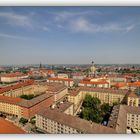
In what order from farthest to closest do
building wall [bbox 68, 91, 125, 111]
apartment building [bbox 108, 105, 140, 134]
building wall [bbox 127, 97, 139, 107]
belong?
building wall [bbox 68, 91, 125, 111], building wall [bbox 127, 97, 139, 107], apartment building [bbox 108, 105, 140, 134]

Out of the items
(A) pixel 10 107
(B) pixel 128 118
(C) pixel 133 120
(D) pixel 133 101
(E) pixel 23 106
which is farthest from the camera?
(D) pixel 133 101

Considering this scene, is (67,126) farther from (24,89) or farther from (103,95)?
(103,95)

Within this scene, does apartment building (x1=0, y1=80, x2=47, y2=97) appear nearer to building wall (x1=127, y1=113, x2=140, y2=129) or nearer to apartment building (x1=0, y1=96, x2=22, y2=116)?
apartment building (x1=0, y1=96, x2=22, y2=116)

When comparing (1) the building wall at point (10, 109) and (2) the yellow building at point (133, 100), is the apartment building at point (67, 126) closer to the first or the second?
(1) the building wall at point (10, 109)

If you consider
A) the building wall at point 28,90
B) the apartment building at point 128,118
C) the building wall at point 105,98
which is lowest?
the building wall at point 105,98

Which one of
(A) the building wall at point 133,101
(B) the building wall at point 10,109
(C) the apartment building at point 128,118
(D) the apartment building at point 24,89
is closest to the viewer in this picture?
(C) the apartment building at point 128,118

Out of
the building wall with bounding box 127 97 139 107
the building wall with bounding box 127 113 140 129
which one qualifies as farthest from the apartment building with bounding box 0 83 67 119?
the building wall with bounding box 127 97 139 107

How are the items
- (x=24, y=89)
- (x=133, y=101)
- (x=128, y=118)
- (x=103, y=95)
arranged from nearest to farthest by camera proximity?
(x=128, y=118), (x=133, y=101), (x=24, y=89), (x=103, y=95)

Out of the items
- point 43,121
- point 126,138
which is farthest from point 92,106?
point 126,138

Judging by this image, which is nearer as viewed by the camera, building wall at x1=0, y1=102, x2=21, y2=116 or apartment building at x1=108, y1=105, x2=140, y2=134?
apartment building at x1=108, y1=105, x2=140, y2=134

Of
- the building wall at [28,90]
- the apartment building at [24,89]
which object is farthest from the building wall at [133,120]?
the building wall at [28,90]

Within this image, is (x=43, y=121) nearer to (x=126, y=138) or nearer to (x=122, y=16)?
(x=126, y=138)

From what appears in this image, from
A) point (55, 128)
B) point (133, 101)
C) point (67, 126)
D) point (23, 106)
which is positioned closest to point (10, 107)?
point (23, 106)
